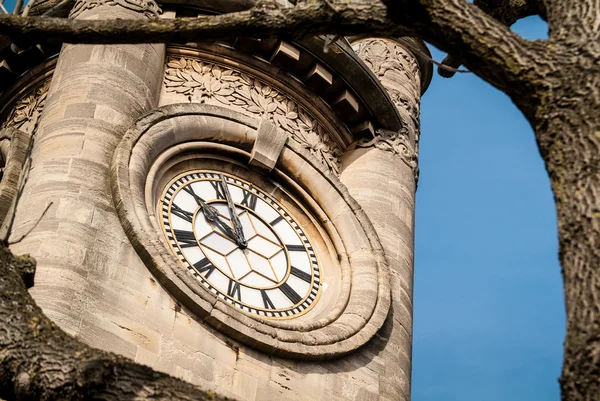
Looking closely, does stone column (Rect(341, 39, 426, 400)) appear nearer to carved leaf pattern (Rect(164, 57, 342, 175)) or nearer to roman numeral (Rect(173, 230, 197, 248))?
carved leaf pattern (Rect(164, 57, 342, 175))

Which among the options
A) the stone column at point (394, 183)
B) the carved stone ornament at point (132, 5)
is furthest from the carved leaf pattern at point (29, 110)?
the stone column at point (394, 183)

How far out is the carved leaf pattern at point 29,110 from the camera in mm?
16781

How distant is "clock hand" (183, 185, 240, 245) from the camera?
1530cm

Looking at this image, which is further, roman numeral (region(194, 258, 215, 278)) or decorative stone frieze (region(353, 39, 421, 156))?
decorative stone frieze (region(353, 39, 421, 156))

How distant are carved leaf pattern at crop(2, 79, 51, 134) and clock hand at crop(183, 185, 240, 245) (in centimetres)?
236

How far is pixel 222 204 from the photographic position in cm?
1564

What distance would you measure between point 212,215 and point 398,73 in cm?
509

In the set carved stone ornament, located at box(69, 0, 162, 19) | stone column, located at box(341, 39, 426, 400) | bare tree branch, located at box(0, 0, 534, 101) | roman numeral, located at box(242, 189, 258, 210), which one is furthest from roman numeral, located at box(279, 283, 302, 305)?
bare tree branch, located at box(0, 0, 534, 101)

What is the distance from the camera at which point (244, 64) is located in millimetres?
17172

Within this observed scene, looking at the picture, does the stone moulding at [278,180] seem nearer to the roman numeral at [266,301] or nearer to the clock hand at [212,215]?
the roman numeral at [266,301]

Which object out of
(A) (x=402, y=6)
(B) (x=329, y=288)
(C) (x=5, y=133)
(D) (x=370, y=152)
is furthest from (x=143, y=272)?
(A) (x=402, y=6)

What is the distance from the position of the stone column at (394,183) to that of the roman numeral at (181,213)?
244 centimetres

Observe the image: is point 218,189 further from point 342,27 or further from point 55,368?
point 55,368

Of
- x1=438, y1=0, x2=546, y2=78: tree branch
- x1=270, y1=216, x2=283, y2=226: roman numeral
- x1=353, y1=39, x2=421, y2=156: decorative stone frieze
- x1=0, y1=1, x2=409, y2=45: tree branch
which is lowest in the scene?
x1=0, y1=1, x2=409, y2=45: tree branch
